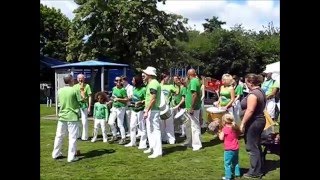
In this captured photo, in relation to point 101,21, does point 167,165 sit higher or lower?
lower

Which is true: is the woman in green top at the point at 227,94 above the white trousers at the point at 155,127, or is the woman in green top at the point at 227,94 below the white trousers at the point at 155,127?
above

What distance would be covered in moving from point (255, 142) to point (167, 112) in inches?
136

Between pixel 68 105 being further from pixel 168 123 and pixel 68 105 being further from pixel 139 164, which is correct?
pixel 168 123

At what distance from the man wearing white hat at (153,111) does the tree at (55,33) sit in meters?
24.9

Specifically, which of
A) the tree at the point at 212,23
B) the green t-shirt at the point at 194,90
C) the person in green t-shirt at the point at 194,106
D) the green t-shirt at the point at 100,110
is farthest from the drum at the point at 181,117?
the tree at the point at 212,23

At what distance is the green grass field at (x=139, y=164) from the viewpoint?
666cm

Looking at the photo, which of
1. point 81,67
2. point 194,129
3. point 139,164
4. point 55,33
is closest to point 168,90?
point 194,129

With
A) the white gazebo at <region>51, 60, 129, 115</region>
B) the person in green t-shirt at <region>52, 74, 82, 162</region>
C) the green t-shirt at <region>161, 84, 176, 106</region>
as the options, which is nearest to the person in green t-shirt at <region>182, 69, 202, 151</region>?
the green t-shirt at <region>161, 84, 176, 106</region>

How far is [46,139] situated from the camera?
1070cm

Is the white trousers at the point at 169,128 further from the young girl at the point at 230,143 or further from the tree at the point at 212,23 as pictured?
the tree at the point at 212,23
